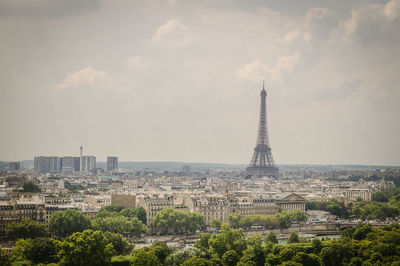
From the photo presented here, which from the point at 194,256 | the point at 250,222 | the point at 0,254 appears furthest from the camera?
the point at 250,222

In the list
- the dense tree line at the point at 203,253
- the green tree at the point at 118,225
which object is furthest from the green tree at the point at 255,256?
the green tree at the point at 118,225

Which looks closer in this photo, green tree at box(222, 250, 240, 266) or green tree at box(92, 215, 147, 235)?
green tree at box(222, 250, 240, 266)

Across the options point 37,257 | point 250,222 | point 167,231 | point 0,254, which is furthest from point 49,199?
point 0,254

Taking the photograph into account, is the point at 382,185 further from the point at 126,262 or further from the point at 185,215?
the point at 126,262

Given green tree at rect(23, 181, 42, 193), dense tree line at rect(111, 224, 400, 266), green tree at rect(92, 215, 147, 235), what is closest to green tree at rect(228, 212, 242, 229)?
green tree at rect(92, 215, 147, 235)

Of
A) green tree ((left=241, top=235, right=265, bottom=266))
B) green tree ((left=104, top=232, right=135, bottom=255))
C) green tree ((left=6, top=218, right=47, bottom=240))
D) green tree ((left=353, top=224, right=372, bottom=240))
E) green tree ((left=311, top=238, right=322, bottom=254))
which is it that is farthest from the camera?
green tree ((left=353, top=224, right=372, bottom=240))

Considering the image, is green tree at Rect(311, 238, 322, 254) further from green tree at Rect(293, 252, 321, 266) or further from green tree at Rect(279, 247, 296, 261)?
green tree at Rect(293, 252, 321, 266)
